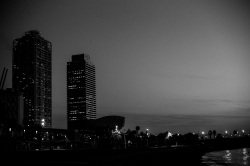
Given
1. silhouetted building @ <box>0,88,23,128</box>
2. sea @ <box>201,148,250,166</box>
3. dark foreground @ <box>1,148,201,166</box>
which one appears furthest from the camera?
silhouetted building @ <box>0,88,23,128</box>

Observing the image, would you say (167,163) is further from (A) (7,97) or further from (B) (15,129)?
(A) (7,97)

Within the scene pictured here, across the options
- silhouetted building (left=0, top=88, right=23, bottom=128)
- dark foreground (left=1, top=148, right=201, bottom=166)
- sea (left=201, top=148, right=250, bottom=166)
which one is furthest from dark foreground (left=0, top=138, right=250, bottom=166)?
silhouetted building (left=0, top=88, right=23, bottom=128)

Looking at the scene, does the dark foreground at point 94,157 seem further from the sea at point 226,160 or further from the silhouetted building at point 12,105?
the silhouetted building at point 12,105

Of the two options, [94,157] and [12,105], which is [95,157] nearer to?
[94,157]

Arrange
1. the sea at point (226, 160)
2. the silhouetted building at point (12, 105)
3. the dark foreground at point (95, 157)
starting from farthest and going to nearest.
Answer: the silhouetted building at point (12, 105) → the sea at point (226, 160) → the dark foreground at point (95, 157)

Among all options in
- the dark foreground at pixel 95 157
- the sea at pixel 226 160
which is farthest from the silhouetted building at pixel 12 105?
the dark foreground at pixel 95 157

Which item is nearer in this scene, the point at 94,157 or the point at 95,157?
the point at 95,157

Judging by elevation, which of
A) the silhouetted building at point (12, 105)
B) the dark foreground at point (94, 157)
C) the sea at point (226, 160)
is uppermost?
the silhouetted building at point (12, 105)

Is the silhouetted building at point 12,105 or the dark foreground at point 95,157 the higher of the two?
the silhouetted building at point 12,105

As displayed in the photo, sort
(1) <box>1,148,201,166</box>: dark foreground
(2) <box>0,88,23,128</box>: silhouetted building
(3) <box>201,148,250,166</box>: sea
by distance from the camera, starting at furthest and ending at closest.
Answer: (2) <box>0,88,23,128</box>: silhouetted building
(3) <box>201,148,250,166</box>: sea
(1) <box>1,148,201,166</box>: dark foreground

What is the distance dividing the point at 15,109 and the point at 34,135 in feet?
137

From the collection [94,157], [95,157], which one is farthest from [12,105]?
[95,157]

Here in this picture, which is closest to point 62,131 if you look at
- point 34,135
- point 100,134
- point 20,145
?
point 34,135

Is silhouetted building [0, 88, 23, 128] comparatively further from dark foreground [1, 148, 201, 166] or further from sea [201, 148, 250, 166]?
dark foreground [1, 148, 201, 166]
